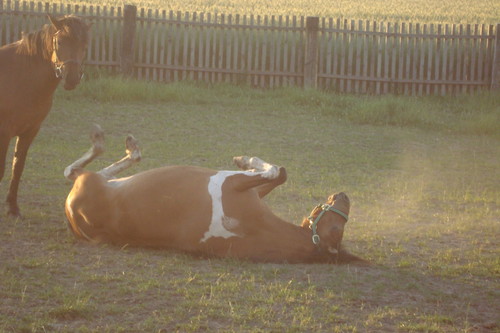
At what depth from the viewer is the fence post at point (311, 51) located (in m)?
16.1

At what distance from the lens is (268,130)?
12508 mm

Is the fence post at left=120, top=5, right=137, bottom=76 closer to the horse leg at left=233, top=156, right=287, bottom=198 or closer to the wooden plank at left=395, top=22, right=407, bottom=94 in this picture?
the wooden plank at left=395, top=22, right=407, bottom=94

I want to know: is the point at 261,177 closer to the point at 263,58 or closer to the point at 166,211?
the point at 166,211

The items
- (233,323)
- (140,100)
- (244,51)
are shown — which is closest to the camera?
(233,323)

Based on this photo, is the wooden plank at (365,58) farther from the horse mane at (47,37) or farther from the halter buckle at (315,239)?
the halter buckle at (315,239)

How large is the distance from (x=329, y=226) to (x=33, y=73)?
3154mm

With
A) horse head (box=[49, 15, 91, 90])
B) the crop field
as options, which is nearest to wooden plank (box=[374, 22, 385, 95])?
the crop field

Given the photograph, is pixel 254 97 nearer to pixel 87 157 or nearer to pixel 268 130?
pixel 268 130

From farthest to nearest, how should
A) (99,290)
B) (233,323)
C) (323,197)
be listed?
(323,197) → (99,290) → (233,323)

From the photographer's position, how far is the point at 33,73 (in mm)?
7016

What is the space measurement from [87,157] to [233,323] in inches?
117

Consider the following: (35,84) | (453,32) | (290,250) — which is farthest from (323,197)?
(453,32)

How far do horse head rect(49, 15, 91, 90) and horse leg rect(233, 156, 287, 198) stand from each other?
1658 mm

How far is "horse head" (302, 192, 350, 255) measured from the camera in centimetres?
581
